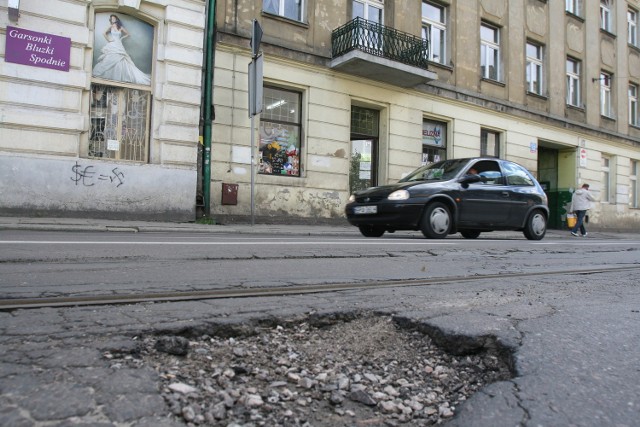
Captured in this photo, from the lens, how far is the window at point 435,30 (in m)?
16.4

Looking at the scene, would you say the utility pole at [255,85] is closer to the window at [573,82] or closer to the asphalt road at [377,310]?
the asphalt road at [377,310]

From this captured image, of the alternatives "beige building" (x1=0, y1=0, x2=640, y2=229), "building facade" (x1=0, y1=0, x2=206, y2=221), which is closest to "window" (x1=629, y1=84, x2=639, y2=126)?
"beige building" (x1=0, y1=0, x2=640, y2=229)

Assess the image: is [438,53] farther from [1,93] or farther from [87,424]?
[87,424]

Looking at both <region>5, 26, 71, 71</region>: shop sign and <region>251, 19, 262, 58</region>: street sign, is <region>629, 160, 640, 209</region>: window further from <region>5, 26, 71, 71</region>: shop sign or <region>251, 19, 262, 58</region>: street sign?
<region>5, 26, 71, 71</region>: shop sign

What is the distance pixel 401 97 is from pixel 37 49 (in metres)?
9.89

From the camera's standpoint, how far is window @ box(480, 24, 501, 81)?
18.0 meters

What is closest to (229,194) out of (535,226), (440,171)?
(440,171)

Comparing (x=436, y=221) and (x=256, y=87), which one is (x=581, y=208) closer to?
(x=436, y=221)

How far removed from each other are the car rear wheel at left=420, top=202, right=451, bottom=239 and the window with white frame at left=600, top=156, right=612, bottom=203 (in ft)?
58.7

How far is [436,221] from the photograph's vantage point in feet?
28.1

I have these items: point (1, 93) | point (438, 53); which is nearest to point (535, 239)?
point (438, 53)

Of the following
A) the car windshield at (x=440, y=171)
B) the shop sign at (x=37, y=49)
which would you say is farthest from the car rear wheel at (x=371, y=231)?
the shop sign at (x=37, y=49)

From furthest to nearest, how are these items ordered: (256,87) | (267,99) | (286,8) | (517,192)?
(286,8)
(267,99)
(256,87)
(517,192)

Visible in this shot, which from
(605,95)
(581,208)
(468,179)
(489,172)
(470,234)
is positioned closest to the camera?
(468,179)
